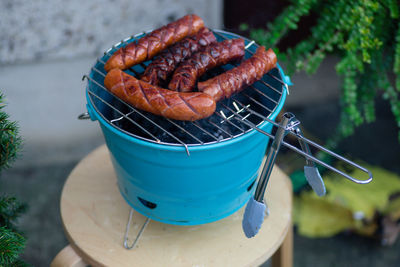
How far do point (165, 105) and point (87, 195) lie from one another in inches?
40.2

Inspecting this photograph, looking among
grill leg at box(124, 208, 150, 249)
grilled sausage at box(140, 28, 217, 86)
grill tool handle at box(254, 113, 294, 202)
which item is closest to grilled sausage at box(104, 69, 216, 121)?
grilled sausage at box(140, 28, 217, 86)

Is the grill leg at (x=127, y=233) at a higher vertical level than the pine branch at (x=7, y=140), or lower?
lower

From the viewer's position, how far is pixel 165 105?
1577 millimetres

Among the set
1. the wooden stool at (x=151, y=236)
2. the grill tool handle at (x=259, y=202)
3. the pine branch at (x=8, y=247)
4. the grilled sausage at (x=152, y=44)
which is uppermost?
the grilled sausage at (x=152, y=44)

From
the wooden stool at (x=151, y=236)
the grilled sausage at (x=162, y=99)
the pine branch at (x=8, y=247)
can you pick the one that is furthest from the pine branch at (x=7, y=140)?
the wooden stool at (x=151, y=236)

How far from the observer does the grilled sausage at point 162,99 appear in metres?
1.56

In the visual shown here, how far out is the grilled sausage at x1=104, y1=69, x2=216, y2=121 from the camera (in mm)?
1557

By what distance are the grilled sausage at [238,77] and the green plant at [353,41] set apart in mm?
741

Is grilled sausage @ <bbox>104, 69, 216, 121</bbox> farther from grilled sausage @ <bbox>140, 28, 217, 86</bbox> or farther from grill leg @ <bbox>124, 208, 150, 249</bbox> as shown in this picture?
grill leg @ <bbox>124, 208, 150, 249</bbox>

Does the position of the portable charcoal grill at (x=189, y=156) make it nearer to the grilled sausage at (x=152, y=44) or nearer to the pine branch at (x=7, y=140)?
the grilled sausage at (x=152, y=44)

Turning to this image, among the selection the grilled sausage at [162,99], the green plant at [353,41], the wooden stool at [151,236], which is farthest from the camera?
the green plant at [353,41]

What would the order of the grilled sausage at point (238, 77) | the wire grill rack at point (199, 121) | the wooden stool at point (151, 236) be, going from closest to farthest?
1. the grilled sausage at point (238, 77)
2. the wire grill rack at point (199, 121)
3. the wooden stool at point (151, 236)

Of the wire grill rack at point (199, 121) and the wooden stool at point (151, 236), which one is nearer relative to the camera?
the wire grill rack at point (199, 121)

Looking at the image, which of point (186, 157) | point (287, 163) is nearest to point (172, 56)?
point (186, 157)
